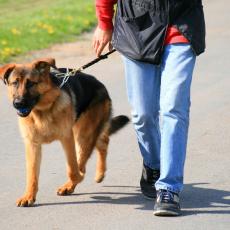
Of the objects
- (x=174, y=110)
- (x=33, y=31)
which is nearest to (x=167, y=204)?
(x=174, y=110)

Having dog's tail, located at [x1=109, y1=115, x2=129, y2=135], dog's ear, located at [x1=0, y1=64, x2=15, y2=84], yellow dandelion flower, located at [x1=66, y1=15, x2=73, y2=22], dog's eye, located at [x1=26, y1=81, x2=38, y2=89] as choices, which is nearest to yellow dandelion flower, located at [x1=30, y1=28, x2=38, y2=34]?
yellow dandelion flower, located at [x1=66, y1=15, x2=73, y2=22]

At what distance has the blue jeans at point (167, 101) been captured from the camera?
18.4ft

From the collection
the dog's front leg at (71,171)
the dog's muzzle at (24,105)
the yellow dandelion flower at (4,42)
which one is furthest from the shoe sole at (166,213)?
the yellow dandelion flower at (4,42)

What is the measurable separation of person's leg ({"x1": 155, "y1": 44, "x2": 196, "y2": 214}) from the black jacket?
0.30 feet

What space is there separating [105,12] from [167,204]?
158 cm

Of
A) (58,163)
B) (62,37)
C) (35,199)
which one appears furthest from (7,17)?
(35,199)

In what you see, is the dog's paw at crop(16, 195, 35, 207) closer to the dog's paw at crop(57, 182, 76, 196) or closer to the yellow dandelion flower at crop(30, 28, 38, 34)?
the dog's paw at crop(57, 182, 76, 196)

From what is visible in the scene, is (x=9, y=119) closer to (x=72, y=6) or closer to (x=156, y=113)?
(x=156, y=113)

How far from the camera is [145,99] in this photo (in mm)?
5867

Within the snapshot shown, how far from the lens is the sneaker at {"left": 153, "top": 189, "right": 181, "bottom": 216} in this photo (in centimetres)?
567

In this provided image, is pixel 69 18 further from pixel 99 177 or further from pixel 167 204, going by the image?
pixel 167 204

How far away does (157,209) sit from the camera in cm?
572

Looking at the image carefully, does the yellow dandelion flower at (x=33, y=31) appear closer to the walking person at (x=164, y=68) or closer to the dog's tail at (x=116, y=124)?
the dog's tail at (x=116, y=124)

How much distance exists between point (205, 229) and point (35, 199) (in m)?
1.46
